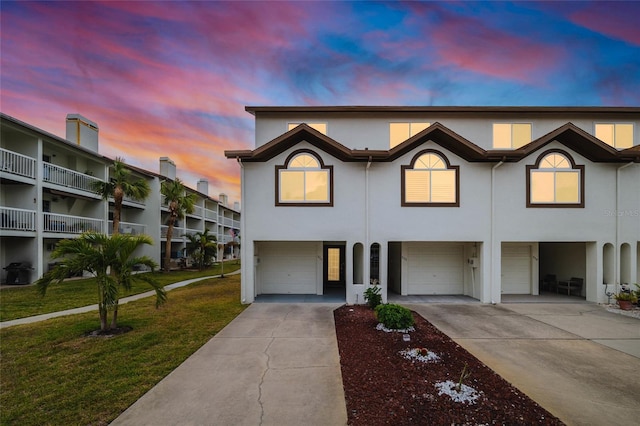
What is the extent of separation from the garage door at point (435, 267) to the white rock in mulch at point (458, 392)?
9.46 m

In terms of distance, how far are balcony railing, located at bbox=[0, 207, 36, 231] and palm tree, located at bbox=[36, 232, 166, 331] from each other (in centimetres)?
1233

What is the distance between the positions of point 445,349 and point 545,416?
2.74 m

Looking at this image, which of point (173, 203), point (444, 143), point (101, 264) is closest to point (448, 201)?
point (444, 143)

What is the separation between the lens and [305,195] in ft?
40.5

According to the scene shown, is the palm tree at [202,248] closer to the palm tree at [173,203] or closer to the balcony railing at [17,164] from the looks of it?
the palm tree at [173,203]

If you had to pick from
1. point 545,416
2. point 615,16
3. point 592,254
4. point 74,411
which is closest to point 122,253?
point 74,411

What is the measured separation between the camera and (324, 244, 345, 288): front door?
1608cm

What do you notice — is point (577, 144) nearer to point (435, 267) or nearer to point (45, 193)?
point (435, 267)

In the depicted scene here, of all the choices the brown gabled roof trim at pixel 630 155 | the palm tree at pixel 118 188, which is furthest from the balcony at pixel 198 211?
the brown gabled roof trim at pixel 630 155

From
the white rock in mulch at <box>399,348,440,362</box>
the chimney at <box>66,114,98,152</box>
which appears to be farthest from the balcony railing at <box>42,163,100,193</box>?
the white rock in mulch at <box>399,348,440,362</box>

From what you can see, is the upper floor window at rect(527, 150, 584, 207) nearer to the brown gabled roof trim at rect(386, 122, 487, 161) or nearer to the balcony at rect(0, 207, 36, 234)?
the brown gabled roof trim at rect(386, 122, 487, 161)

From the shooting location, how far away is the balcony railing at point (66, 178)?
60.3ft

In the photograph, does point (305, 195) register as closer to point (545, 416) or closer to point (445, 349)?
point (445, 349)

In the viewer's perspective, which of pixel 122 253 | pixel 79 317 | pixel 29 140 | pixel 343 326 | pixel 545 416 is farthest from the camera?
pixel 29 140
